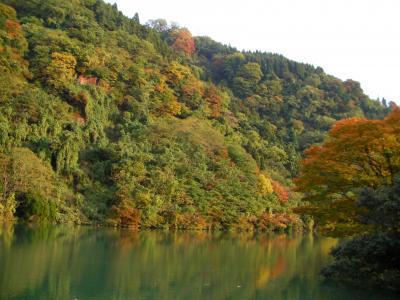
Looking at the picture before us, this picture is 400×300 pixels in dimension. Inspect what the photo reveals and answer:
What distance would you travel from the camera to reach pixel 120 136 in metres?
57.0

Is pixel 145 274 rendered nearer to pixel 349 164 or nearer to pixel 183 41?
pixel 349 164

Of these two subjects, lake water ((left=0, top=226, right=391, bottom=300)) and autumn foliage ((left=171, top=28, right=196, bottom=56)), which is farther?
autumn foliage ((left=171, top=28, right=196, bottom=56))

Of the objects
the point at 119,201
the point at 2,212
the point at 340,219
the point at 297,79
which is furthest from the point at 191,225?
the point at 297,79

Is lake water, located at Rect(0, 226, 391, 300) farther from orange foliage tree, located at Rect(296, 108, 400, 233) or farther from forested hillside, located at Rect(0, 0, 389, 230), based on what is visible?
forested hillside, located at Rect(0, 0, 389, 230)

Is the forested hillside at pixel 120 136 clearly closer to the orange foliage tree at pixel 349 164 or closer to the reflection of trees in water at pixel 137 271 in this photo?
the reflection of trees in water at pixel 137 271

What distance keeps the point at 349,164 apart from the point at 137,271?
10.1m

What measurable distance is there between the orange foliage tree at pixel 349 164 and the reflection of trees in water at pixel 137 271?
3.04 meters

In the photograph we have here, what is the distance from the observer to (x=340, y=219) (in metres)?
22.5

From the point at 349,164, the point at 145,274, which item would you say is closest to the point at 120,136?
the point at 349,164

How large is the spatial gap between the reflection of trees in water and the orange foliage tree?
9.96 ft

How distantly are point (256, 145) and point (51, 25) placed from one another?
32.4 m

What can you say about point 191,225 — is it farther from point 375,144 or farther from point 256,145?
point 375,144

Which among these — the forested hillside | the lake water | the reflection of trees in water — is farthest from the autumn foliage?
the lake water

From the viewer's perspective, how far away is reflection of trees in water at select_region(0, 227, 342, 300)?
613 inches
